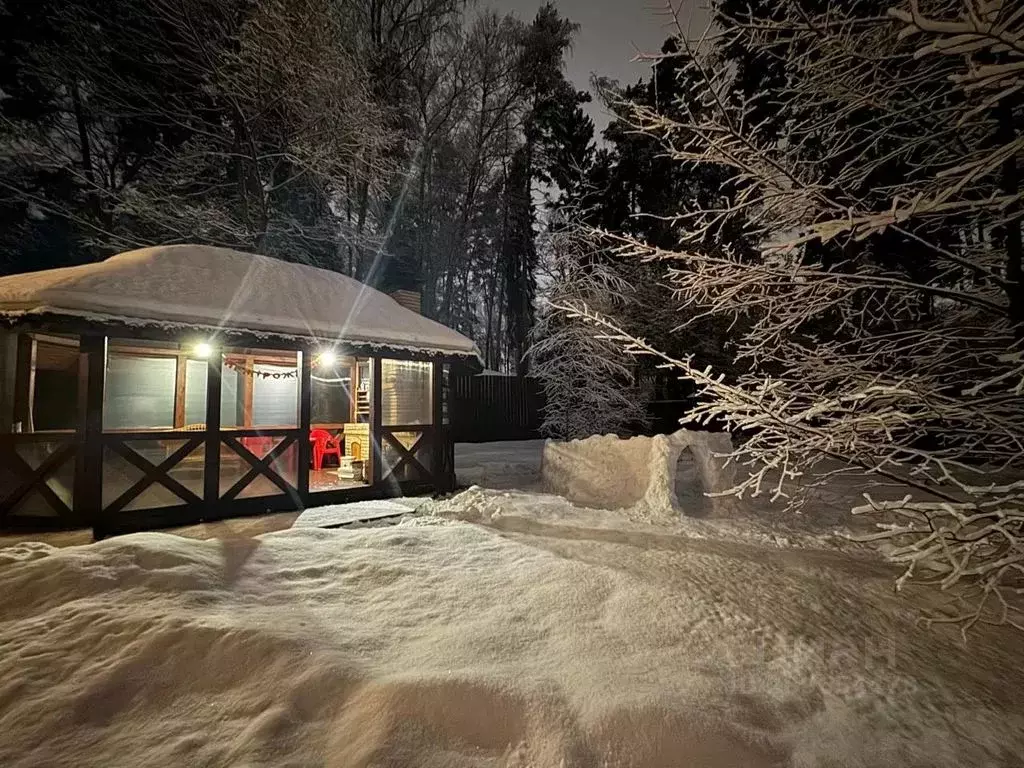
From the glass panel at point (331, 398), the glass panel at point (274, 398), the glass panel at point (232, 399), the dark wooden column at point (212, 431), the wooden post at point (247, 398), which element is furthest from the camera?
the glass panel at point (331, 398)

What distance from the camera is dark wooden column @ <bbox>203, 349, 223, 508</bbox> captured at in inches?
233

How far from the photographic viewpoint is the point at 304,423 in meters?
A: 6.68

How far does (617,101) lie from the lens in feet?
10.7

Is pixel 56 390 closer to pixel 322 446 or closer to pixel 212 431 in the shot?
pixel 322 446

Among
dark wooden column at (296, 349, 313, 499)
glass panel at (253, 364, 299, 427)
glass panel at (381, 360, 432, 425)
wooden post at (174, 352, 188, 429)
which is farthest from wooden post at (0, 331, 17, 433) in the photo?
glass panel at (381, 360, 432, 425)

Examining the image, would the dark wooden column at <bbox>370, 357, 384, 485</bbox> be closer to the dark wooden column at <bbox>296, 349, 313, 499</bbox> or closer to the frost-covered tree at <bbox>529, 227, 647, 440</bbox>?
the dark wooden column at <bbox>296, 349, 313, 499</bbox>

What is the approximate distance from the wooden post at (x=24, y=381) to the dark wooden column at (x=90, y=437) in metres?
3.26

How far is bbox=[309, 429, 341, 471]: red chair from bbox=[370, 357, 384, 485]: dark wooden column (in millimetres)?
2461

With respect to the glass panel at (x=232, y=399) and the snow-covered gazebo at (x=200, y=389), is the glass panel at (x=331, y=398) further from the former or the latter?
the glass panel at (x=232, y=399)

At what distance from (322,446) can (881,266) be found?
9.38 meters

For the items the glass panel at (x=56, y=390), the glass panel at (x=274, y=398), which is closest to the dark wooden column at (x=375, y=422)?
the glass panel at (x=274, y=398)

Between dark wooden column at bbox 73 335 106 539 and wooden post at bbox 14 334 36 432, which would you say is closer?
dark wooden column at bbox 73 335 106 539

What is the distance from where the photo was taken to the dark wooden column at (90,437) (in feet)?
16.8

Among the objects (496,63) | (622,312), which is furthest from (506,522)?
(496,63)
